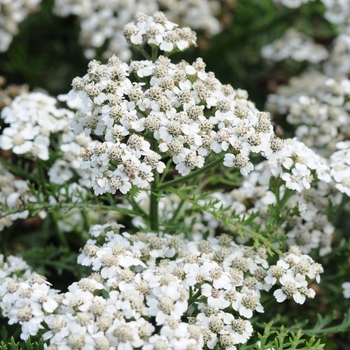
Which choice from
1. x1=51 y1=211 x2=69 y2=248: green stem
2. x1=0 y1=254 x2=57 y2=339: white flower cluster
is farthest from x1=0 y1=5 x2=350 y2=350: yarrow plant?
x1=51 y1=211 x2=69 y2=248: green stem

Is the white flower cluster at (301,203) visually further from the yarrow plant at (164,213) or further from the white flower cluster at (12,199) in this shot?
the white flower cluster at (12,199)

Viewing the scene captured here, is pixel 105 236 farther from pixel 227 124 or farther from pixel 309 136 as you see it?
pixel 309 136

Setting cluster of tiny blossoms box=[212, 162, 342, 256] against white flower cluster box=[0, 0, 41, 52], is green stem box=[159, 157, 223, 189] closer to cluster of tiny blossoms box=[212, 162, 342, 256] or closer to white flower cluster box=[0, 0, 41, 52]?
cluster of tiny blossoms box=[212, 162, 342, 256]

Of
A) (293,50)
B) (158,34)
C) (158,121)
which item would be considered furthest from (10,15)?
(158,121)

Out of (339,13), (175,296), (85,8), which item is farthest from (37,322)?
(339,13)

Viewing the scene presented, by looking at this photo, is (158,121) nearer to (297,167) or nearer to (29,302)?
(297,167)

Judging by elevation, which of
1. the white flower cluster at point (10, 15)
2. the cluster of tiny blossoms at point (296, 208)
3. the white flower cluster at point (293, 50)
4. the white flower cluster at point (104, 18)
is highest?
the white flower cluster at point (293, 50)

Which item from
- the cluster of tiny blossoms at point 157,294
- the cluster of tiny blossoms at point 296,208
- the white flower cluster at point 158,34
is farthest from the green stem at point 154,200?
the white flower cluster at point 158,34
